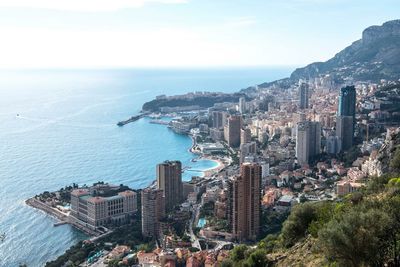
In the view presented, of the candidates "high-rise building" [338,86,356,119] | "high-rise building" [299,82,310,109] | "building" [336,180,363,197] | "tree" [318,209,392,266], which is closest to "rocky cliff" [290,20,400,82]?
"high-rise building" [299,82,310,109]

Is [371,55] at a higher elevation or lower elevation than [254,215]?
higher

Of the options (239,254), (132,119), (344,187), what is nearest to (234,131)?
(132,119)

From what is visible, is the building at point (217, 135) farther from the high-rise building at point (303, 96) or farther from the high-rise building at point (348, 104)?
the high-rise building at point (303, 96)

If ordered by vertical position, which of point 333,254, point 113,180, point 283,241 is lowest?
point 113,180

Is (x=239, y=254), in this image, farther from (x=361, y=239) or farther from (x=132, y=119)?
(x=132, y=119)

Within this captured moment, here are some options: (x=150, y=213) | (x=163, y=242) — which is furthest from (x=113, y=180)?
(x=163, y=242)

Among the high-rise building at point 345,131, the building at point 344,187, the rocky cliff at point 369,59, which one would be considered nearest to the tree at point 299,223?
the building at point 344,187

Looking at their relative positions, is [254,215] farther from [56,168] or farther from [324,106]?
[324,106]
